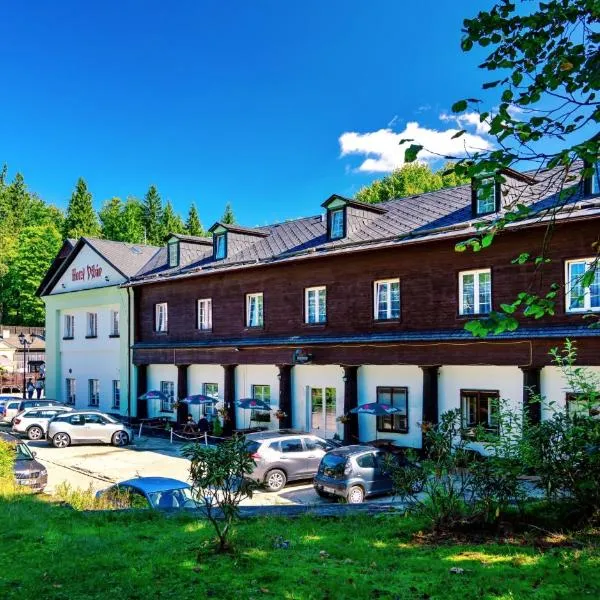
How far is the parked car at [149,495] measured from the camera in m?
12.4

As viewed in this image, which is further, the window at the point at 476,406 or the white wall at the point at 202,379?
the white wall at the point at 202,379

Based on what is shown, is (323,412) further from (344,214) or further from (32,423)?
(32,423)

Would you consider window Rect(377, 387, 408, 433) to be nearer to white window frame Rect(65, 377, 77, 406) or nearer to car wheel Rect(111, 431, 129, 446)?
car wheel Rect(111, 431, 129, 446)

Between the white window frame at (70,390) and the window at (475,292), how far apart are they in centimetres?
2812

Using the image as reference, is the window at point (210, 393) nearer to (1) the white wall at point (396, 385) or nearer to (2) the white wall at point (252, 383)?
(2) the white wall at point (252, 383)

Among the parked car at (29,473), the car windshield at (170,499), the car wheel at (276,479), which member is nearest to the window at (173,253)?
the parked car at (29,473)

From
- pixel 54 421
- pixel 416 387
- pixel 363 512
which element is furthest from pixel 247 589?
pixel 54 421

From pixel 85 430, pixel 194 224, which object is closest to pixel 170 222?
pixel 194 224

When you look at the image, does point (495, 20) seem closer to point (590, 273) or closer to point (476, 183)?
point (476, 183)

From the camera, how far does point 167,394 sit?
3291 cm

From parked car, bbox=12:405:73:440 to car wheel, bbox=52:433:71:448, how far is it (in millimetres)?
2277

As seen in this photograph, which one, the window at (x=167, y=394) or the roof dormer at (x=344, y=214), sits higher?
the roof dormer at (x=344, y=214)

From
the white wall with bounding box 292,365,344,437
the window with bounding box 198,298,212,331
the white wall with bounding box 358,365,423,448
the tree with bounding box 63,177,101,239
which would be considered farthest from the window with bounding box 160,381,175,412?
the tree with bounding box 63,177,101,239

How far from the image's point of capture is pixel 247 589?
6.82m
